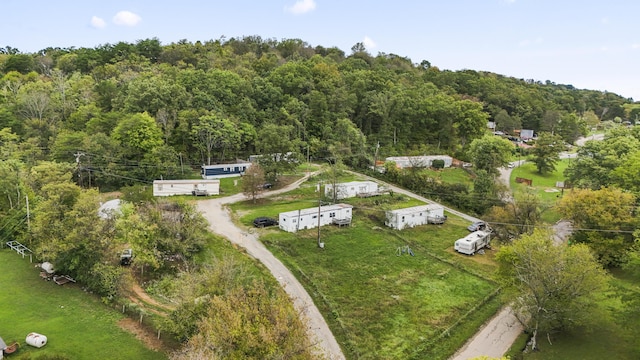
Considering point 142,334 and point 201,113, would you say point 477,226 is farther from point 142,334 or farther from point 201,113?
point 201,113

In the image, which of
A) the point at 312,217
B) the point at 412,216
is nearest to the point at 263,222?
the point at 312,217

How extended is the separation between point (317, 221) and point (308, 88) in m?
34.7

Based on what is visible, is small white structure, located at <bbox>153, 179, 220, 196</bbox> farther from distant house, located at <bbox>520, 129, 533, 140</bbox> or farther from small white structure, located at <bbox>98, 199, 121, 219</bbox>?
distant house, located at <bbox>520, 129, 533, 140</bbox>

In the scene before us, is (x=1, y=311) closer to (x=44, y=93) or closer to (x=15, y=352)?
(x=15, y=352)

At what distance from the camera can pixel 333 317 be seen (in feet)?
72.1

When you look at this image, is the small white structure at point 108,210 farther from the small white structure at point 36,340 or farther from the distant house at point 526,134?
the distant house at point 526,134

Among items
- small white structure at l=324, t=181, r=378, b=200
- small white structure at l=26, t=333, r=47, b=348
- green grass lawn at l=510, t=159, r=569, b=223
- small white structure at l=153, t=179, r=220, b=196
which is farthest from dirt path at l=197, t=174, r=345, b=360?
green grass lawn at l=510, t=159, r=569, b=223

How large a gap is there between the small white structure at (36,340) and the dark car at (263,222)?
16655mm

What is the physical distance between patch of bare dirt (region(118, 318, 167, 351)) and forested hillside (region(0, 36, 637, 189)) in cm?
2318

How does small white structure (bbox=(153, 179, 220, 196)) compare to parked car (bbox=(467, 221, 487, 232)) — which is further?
small white structure (bbox=(153, 179, 220, 196))

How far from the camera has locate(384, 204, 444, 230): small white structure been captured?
116ft

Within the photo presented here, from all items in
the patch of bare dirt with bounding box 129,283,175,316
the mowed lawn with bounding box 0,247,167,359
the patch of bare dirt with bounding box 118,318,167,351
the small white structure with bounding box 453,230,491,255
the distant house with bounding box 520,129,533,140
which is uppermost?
the distant house with bounding box 520,129,533,140

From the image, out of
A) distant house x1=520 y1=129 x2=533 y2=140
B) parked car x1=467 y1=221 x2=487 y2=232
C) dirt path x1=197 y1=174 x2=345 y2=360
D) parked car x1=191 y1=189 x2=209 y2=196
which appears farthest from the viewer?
distant house x1=520 y1=129 x2=533 y2=140

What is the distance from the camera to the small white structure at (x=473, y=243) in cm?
3089
